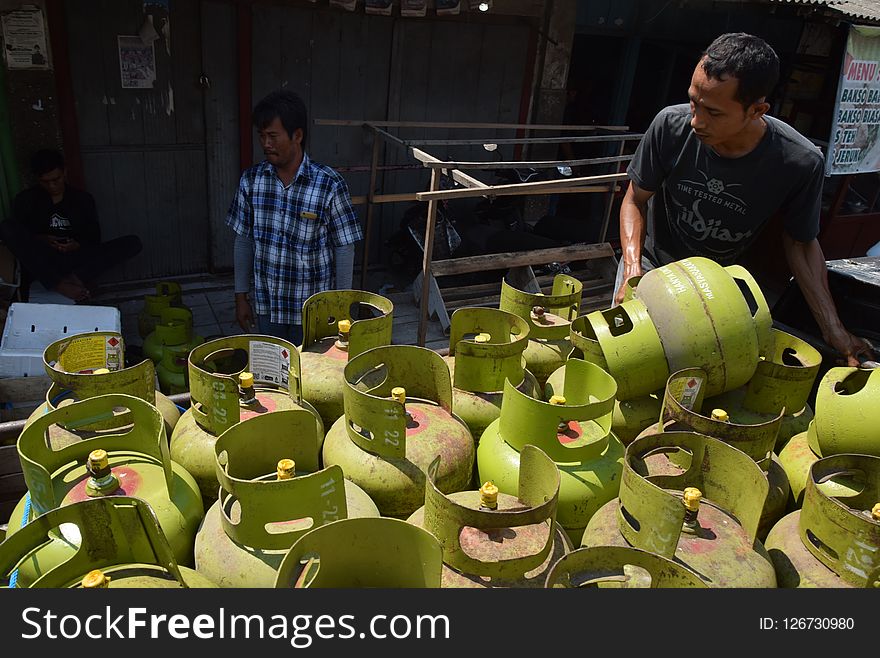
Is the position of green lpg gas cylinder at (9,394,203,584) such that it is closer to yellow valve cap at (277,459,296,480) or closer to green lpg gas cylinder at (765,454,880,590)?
yellow valve cap at (277,459,296,480)

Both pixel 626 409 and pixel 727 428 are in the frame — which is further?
pixel 626 409

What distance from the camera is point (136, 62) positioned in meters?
5.11

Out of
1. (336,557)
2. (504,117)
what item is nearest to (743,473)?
(336,557)

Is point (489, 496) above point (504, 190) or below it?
below

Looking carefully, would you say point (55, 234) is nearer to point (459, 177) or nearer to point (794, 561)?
point (459, 177)

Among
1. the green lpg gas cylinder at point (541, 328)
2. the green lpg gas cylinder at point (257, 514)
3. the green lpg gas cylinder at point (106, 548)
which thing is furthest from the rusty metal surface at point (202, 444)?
the green lpg gas cylinder at point (541, 328)

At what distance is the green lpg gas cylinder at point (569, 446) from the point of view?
2033mm

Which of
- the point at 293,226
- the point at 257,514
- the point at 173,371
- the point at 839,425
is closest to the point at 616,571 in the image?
the point at 257,514

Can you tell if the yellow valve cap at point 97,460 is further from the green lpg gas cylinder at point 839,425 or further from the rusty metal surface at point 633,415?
the green lpg gas cylinder at point 839,425

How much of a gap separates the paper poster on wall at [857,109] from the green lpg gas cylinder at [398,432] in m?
6.25

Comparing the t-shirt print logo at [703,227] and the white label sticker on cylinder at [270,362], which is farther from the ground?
the t-shirt print logo at [703,227]

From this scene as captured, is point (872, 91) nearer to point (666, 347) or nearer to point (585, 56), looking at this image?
point (585, 56)

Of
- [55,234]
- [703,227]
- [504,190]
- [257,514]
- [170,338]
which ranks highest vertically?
[703,227]

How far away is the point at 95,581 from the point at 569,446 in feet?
4.37
